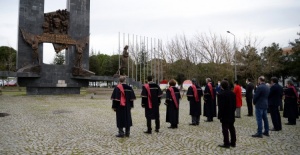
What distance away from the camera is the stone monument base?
977 inches

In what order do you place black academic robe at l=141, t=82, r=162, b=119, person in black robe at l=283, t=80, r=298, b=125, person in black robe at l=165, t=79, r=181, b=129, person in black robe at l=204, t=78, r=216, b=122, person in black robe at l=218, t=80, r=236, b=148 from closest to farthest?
person in black robe at l=218, t=80, r=236, b=148
black academic robe at l=141, t=82, r=162, b=119
person in black robe at l=165, t=79, r=181, b=129
person in black robe at l=283, t=80, r=298, b=125
person in black robe at l=204, t=78, r=216, b=122

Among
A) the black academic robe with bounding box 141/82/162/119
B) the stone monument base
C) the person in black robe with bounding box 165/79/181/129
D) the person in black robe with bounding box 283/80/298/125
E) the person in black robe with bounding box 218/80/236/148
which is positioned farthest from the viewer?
the stone monument base

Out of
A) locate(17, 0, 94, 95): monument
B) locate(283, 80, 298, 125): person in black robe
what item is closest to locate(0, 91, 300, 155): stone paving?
locate(283, 80, 298, 125): person in black robe

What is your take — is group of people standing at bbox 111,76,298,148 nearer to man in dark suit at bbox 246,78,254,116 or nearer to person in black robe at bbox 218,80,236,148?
person in black robe at bbox 218,80,236,148

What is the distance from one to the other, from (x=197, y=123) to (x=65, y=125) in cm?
500

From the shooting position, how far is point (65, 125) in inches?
373

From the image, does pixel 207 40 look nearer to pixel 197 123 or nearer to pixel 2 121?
pixel 197 123

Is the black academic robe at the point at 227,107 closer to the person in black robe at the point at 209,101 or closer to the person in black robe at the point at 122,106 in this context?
the person in black robe at the point at 122,106

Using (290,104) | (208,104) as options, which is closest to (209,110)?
(208,104)

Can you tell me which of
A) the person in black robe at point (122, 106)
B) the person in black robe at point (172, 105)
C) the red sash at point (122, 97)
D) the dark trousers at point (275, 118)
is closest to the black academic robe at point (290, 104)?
the dark trousers at point (275, 118)

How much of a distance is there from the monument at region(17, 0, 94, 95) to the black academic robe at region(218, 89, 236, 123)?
2084 centimetres

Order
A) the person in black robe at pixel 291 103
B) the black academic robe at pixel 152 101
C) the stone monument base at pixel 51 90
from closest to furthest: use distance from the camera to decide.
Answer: the black academic robe at pixel 152 101, the person in black robe at pixel 291 103, the stone monument base at pixel 51 90

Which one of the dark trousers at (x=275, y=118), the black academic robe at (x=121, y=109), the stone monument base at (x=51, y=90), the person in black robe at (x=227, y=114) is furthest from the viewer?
the stone monument base at (x=51, y=90)

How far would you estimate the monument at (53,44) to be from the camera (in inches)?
942
